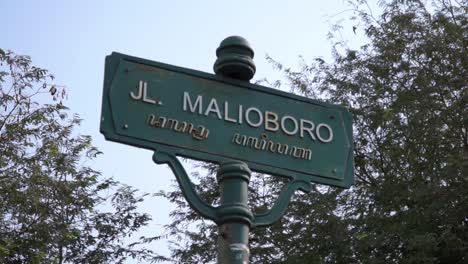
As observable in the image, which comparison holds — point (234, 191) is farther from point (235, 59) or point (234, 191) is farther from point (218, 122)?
point (235, 59)

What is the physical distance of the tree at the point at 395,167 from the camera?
8852 millimetres

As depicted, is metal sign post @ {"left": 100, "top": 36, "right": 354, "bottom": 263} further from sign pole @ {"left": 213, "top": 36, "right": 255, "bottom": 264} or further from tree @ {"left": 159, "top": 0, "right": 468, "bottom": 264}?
tree @ {"left": 159, "top": 0, "right": 468, "bottom": 264}

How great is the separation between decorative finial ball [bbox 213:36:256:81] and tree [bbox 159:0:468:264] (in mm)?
5987

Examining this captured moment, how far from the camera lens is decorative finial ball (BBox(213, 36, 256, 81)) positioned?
2631mm

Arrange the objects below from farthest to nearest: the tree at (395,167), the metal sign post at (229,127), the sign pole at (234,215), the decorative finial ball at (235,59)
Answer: the tree at (395,167) < the decorative finial ball at (235,59) < the metal sign post at (229,127) < the sign pole at (234,215)

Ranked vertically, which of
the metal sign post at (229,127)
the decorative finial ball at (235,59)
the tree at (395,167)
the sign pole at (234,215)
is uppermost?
the tree at (395,167)

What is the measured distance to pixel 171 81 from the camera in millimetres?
2592

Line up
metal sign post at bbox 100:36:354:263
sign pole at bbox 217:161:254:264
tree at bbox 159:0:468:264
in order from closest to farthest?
1. sign pole at bbox 217:161:254:264
2. metal sign post at bbox 100:36:354:263
3. tree at bbox 159:0:468:264

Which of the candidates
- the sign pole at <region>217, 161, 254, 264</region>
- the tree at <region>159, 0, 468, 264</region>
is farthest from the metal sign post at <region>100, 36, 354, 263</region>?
the tree at <region>159, 0, 468, 264</region>

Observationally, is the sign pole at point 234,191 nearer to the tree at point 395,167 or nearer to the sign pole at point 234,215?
the sign pole at point 234,215

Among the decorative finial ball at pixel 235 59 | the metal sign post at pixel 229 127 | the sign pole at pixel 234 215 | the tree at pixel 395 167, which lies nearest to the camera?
the sign pole at pixel 234 215

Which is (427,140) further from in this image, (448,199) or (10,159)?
(10,159)

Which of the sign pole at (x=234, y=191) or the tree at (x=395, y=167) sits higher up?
the tree at (x=395, y=167)

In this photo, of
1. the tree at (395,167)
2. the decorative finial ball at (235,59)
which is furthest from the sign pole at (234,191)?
the tree at (395,167)
